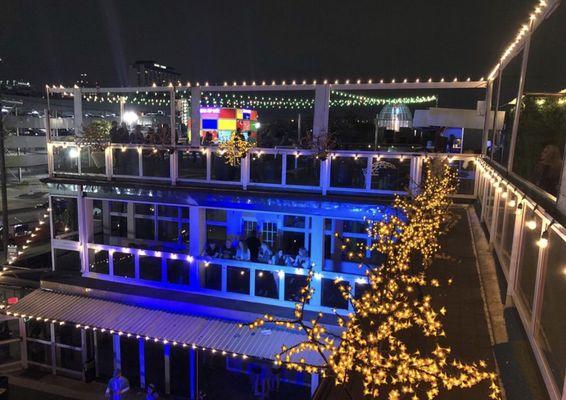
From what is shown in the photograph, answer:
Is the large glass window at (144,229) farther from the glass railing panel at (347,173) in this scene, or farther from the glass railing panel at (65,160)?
the glass railing panel at (347,173)

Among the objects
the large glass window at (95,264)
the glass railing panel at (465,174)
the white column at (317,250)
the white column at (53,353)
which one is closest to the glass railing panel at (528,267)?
the glass railing panel at (465,174)

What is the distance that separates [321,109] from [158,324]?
615 cm

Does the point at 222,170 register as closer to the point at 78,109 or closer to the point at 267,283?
the point at 267,283

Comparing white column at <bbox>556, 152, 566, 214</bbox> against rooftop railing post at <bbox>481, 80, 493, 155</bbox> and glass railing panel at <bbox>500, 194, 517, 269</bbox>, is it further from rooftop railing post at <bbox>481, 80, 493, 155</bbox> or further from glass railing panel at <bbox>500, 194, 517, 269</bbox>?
rooftop railing post at <bbox>481, 80, 493, 155</bbox>

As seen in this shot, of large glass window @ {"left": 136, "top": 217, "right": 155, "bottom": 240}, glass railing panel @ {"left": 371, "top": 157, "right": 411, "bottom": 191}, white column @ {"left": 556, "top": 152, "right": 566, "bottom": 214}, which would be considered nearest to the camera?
white column @ {"left": 556, "top": 152, "right": 566, "bottom": 214}

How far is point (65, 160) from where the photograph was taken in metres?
11.8

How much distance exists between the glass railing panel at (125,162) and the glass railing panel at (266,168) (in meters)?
3.14

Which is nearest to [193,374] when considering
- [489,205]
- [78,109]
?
[78,109]

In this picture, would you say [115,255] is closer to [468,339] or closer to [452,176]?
[452,176]

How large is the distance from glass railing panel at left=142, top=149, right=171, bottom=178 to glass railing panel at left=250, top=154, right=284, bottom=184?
2.26m

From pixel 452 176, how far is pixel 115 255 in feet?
30.5

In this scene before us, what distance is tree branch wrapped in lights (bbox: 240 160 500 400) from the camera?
150 inches

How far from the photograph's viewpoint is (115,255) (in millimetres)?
12445

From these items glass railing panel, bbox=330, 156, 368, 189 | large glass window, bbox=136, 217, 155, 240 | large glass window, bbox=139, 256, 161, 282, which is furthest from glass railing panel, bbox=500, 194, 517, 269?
large glass window, bbox=136, 217, 155, 240
